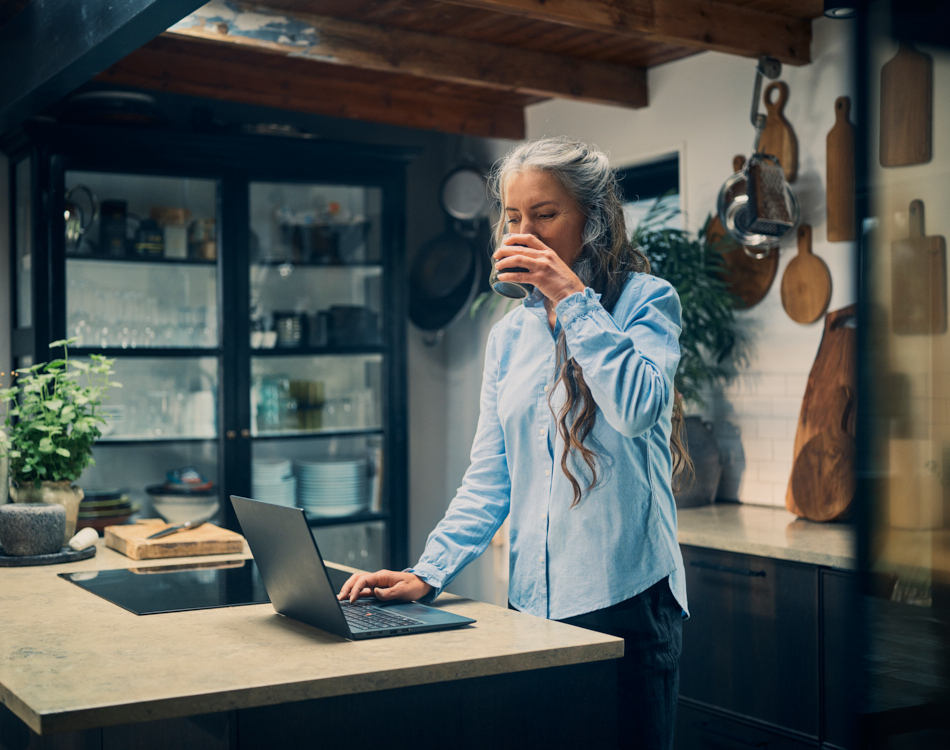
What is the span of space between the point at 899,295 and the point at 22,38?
2588mm

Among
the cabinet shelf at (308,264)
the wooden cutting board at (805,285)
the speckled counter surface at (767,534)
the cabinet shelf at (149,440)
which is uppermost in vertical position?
the cabinet shelf at (308,264)

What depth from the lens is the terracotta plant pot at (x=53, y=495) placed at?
2217mm

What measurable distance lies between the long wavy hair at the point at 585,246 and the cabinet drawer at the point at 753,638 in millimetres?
1203

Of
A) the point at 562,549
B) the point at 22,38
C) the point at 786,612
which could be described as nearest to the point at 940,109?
the point at 562,549

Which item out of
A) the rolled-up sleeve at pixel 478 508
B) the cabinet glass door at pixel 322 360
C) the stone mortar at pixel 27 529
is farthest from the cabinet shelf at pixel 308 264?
the rolled-up sleeve at pixel 478 508

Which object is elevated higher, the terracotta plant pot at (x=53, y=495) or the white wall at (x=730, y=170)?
the white wall at (x=730, y=170)

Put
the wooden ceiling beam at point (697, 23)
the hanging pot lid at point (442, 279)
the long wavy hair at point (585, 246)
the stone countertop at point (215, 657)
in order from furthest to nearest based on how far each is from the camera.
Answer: the hanging pot lid at point (442, 279) < the wooden ceiling beam at point (697, 23) < the long wavy hair at point (585, 246) < the stone countertop at point (215, 657)

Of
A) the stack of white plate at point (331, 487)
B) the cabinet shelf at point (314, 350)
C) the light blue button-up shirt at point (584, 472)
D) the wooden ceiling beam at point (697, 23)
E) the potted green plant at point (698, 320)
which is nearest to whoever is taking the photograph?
the light blue button-up shirt at point (584, 472)

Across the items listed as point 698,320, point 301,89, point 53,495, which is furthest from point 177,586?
point 301,89

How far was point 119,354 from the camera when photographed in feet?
12.7

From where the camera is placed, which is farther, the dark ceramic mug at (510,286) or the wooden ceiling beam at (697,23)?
the wooden ceiling beam at (697,23)

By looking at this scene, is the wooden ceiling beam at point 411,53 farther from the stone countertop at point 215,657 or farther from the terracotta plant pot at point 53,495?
the stone countertop at point 215,657

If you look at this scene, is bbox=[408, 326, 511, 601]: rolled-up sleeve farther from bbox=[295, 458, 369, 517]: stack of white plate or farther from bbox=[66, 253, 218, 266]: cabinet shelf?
bbox=[295, 458, 369, 517]: stack of white plate

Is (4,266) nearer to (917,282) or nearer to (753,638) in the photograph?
(753,638)
